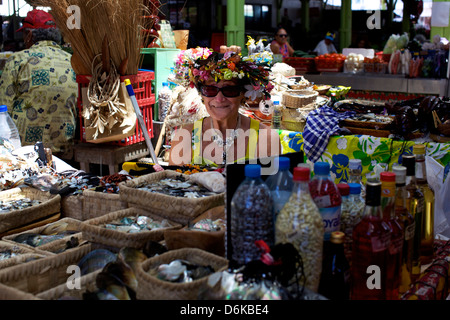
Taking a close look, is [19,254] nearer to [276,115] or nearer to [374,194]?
[374,194]

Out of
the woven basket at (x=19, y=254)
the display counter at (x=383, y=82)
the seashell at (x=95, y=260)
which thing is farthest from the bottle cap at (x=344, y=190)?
the display counter at (x=383, y=82)

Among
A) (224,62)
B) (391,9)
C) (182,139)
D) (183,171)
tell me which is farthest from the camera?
(391,9)

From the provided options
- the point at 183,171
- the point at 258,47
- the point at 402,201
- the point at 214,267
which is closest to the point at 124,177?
the point at 183,171

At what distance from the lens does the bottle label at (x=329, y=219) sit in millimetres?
1342

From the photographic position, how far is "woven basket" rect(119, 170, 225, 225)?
6.00 feet

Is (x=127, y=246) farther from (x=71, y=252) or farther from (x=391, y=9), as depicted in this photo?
(x=391, y=9)

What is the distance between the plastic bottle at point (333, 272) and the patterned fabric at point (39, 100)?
3864mm

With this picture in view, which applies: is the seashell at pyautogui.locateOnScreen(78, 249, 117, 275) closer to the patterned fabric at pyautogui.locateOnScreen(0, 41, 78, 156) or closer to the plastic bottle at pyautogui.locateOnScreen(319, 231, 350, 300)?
the plastic bottle at pyautogui.locateOnScreen(319, 231, 350, 300)

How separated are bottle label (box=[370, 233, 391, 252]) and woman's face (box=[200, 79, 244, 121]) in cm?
177

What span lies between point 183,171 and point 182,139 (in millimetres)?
812

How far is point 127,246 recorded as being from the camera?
1660 mm

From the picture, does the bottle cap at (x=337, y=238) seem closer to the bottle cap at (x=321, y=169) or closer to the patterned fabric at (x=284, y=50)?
the bottle cap at (x=321, y=169)

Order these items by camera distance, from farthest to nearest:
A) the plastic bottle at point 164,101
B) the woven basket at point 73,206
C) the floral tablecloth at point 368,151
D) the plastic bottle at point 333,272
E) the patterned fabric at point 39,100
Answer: the plastic bottle at point 164,101
the patterned fabric at point 39,100
the floral tablecloth at point 368,151
the woven basket at point 73,206
the plastic bottle at point 333,272

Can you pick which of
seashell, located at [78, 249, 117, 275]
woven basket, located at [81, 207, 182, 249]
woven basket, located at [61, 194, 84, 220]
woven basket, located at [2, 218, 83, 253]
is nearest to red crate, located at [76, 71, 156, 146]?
woven basket, located at [61, 194, 84, 220]
